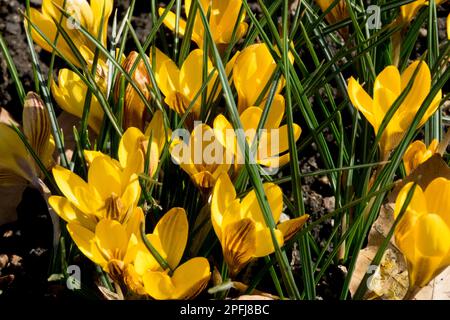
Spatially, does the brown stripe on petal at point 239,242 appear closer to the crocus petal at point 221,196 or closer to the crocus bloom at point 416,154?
the crocus petal at point 221,196

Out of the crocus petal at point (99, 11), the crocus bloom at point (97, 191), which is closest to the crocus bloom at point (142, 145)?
the crocus bloom at point (97, 191)

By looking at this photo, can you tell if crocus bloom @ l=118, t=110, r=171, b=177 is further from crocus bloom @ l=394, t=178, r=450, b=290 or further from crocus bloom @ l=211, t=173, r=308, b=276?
crocus bloom @ l=394, t=178, r=450, b=290

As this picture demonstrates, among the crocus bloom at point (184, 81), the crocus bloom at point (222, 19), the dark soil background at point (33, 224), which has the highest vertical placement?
the crocus bloom at point (222, 19)

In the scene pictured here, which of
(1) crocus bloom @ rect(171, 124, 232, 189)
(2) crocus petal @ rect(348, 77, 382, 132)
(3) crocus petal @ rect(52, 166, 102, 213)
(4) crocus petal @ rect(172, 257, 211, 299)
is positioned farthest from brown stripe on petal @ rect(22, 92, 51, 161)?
(2) crocus petal @ rect(348, 77, 382, 132)

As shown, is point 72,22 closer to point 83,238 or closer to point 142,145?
point 142,145

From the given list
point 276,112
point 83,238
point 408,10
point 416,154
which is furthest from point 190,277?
point 408,10

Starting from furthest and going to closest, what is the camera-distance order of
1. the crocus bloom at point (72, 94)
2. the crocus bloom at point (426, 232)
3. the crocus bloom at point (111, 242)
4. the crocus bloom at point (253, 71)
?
the crocus bloom at point (72, 94)
the crocus bloom at point (253, 71)
the crocus bloom at point (111, 242)
the crocus bloom at point (426, 232)
